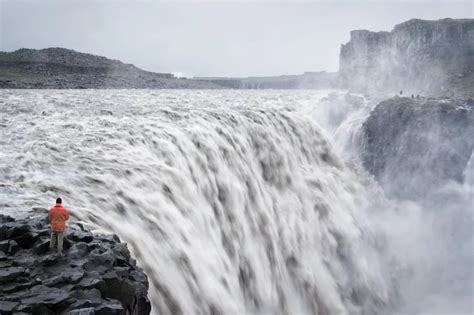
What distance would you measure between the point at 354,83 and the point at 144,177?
177 m

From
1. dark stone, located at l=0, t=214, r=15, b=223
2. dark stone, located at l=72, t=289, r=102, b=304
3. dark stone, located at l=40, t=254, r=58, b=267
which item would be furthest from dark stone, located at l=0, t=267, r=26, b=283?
dark stone, located at l=0, t=214, r=15, b=223

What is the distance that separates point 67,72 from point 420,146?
113 meters

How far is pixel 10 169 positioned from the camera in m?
11.4

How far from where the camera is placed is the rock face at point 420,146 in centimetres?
3012

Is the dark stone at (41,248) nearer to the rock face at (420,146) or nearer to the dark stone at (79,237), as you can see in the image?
the dark stone at (79,237)

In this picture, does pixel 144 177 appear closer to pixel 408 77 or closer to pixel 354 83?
pixel 408 77

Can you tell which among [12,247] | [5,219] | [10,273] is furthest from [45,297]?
[5,219]

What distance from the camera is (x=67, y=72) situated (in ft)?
407

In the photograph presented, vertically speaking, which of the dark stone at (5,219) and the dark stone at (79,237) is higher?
the dark stone at (5,219)

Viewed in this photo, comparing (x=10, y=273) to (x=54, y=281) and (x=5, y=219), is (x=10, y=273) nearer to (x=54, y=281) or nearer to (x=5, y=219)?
(x=54, y=281)

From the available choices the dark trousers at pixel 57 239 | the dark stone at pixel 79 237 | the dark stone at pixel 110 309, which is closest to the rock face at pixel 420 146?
the dark stone at pixel 79 237

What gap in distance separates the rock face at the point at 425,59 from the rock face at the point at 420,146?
2570 inches

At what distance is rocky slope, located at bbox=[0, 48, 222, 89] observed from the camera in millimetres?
103875

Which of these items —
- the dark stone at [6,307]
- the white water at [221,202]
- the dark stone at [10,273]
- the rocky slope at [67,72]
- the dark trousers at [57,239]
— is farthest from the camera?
the rocky slope at [67,72]
